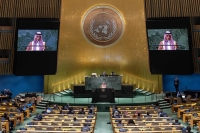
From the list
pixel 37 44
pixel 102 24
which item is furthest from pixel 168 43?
pixel 37 44

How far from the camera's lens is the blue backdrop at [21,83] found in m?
22.5

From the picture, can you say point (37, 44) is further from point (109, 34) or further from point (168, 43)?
point (168, 43)

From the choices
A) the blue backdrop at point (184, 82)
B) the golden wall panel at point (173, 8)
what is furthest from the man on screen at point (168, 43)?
the blue backdrop at point (184, 82)

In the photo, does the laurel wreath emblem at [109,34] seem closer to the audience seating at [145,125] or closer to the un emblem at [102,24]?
the un emblem at [102,24]

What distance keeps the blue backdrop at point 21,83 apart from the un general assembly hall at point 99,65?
0.07 metres

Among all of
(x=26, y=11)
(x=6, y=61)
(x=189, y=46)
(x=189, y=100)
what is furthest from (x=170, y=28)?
(x=6, y=61)

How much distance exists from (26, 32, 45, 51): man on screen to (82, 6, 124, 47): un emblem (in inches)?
235

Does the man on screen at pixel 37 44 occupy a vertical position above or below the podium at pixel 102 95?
above

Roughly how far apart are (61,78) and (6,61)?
4.86m

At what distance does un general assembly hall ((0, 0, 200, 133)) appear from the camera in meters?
13.9

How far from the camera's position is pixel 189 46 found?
17906mm

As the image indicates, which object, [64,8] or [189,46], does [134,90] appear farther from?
[64,8]

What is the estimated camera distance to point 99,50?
23.6 meters

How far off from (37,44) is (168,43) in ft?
26.0
